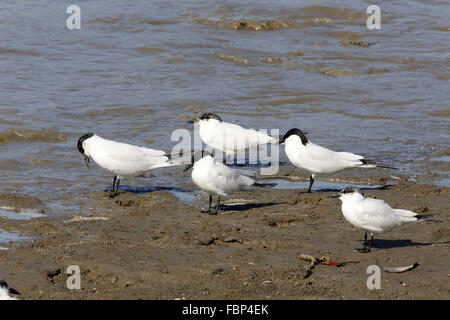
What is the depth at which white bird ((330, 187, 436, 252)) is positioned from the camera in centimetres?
743

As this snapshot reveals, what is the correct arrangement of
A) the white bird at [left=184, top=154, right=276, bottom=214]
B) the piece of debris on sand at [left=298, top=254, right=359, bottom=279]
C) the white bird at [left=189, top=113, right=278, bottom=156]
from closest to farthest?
the piece of debris on sand at [left=298, top=254, right=359, bottom=279]
the white bird at [left=184, top=154, right=276, bottom=214]
the white bird at [left=189, top=113, right=278, bottom=156]

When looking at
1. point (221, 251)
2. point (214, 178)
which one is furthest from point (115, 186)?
point (221, 251)

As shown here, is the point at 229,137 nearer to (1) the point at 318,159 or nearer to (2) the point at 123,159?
(1) the point at 318,159

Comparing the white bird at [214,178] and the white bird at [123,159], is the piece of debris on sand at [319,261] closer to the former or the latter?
the white bird at [214,178]

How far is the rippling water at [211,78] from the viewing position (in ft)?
36.8

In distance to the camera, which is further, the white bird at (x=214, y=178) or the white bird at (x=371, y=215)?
the white bird at (x=214, y=178)

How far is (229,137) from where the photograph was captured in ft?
35.1

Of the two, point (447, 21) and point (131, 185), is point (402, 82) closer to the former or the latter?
point (447, 21)

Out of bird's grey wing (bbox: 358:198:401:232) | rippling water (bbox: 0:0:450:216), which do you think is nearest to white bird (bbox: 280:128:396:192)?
rippling water (bbox: 0:0:450:216)

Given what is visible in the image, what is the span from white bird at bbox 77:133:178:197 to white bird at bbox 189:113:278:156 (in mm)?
1276

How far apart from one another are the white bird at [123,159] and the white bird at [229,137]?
1.28m

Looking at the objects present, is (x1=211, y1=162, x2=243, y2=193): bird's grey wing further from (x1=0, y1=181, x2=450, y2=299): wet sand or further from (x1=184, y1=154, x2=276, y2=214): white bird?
(x1=0, y1=181, x2=450, y2=299): wet sand

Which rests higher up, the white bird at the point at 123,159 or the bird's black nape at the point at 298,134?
the bird's black nape at the point at 298,134

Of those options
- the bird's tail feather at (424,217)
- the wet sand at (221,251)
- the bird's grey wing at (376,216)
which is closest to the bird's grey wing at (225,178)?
the wet sand at (221,251)
